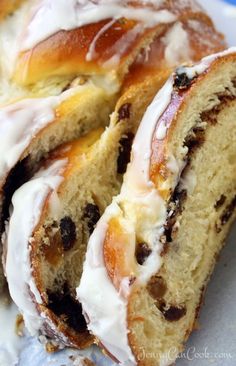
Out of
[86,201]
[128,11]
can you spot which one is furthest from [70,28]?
[86,201]

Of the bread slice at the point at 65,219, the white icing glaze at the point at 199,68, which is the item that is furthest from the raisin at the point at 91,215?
the white icing glaze at the point at 199,68

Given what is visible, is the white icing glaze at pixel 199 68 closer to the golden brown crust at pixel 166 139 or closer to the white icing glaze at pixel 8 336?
the golden brown crust at pixel 166 139

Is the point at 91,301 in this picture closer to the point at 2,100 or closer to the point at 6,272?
the point at 6,272

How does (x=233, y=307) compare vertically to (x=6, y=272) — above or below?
below

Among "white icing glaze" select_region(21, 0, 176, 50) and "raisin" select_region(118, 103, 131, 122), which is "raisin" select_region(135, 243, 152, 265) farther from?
"white icing glaze" select_region(21, 0, 176, 50)

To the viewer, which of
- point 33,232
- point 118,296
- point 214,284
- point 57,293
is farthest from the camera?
point 214,284

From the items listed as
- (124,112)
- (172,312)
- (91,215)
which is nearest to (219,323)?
(172,312)
